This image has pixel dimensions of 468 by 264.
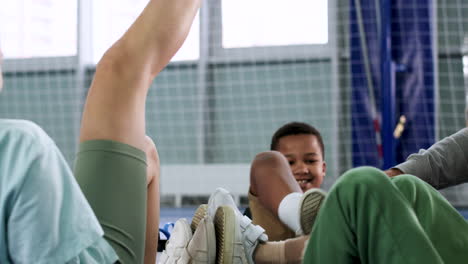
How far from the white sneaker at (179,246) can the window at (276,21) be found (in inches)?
116

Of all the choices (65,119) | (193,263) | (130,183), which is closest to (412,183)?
(130,183)

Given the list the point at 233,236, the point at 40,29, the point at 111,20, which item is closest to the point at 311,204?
the point at 233,236

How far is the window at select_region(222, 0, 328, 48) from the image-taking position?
393 centimetres

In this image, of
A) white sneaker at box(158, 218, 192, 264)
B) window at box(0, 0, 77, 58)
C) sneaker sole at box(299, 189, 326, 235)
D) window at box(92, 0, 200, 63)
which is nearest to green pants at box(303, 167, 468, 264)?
sneaker sole at box(299, 189, 326, 235)

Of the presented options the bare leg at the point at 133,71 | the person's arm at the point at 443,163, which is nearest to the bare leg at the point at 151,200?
the bare leg at the point at 133,71

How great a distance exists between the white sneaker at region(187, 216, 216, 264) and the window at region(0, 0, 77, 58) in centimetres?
352

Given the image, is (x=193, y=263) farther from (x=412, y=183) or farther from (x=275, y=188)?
(x=412, y=183)

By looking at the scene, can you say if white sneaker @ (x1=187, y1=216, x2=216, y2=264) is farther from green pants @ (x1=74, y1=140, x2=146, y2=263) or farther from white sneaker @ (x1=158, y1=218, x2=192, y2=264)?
green pants @ (x1=74, y1=140, x2=146, y2=263)

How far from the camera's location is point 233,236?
1083mm

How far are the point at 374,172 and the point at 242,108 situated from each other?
343cm

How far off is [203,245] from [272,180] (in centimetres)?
32

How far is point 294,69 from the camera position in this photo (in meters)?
4.04

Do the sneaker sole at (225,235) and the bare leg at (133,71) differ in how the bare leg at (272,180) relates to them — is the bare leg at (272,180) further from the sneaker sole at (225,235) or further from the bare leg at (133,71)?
the bare leg at (133,71)

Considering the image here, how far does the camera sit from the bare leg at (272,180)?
1.31 metres
